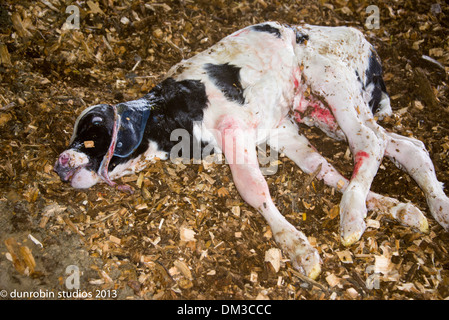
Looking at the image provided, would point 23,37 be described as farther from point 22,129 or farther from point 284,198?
point 284,198

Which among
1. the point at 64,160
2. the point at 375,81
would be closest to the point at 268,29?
the point at 375,81

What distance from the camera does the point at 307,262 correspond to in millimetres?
2822

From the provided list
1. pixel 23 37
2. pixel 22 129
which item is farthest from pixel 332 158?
pixel 23 37

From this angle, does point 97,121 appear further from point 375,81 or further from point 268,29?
point 375,81

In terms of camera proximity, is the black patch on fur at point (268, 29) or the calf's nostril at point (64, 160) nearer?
the calf's nostril at point (64, 160)

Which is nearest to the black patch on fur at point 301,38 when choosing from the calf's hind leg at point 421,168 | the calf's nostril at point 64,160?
the calf's hind leg at point 421,168

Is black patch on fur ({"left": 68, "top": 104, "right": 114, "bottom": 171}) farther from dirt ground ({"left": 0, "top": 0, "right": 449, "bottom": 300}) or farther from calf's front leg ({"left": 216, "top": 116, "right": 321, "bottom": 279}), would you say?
calf's front leg ({"left": 216, "top": 116, "right": 321, "bottom": 279})

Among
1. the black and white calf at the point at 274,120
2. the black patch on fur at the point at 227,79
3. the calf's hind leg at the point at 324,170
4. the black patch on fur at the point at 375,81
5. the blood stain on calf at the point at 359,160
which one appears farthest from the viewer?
the black patch on fur at the point at 375,81

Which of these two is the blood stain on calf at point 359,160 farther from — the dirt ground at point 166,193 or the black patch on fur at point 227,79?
the black patch on fur at point 227,79

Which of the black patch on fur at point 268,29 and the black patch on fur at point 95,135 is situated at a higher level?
the black patch on fur at point 268,29

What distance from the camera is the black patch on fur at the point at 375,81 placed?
13.0 ft

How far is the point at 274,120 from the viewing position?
3.74 m

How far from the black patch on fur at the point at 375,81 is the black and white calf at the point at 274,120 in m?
0.01

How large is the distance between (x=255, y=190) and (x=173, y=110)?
1.05m
